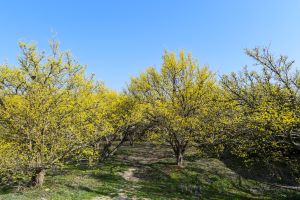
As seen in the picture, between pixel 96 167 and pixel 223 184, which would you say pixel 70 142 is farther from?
pixel 223 184

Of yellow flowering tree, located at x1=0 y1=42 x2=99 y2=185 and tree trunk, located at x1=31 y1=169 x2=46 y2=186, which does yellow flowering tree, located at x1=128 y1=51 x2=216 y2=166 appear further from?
tree trunk, located at x1=31 y1=169 x2=46 y2=186

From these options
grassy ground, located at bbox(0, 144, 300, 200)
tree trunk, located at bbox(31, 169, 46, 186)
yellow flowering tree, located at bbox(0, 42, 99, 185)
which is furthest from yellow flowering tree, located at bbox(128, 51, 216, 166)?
tree trunk, located at bbox(31, 169, 46, 186)

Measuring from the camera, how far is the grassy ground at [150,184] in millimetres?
16656

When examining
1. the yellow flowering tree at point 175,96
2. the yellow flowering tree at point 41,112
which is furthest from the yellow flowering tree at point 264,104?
the yellow flowering tree at point 41,112

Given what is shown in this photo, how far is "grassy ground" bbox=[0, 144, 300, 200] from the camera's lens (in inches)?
656

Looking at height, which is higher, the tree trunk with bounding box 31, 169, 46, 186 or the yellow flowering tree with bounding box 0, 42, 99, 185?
the yellow flowering tree with bounding box 0, 42, 99, 185

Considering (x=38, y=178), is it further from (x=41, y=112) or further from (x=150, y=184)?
(x=150, y=184)

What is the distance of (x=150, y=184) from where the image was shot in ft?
67.3

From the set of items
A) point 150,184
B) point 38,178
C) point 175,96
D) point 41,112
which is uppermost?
point 175,96

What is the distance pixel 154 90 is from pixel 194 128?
19.3ft

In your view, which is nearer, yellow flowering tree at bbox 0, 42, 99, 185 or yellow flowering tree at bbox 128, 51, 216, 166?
yellow flowering tree at bbox 0, 42, 99, 185

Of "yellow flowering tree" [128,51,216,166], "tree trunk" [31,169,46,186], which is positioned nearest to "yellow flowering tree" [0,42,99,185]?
"tree trunk" [31,169,46,186]

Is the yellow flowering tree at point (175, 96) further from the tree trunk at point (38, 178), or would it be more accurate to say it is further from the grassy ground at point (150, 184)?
the tree trunk at point (38, 178)

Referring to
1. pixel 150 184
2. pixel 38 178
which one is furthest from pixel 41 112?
pixel 150 184
